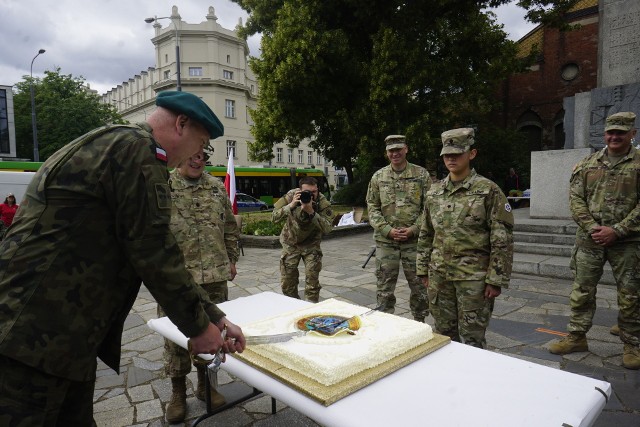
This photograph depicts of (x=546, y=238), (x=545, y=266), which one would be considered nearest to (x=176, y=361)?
(x=545, y=266)

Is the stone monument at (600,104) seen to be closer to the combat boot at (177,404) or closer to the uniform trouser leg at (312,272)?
the uniform trouser leg at (312,272)

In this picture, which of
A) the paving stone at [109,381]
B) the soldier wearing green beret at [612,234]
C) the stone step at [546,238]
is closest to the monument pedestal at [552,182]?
the stone step at [546,238]

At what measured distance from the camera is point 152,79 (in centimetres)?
4866

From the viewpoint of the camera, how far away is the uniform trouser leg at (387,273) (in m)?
4.32

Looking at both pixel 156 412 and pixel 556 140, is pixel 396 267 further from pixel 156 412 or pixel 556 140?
pixel 556 140

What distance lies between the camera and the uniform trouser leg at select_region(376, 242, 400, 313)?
4320 mm

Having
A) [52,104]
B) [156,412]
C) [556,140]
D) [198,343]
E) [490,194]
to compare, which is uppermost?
[52,104]

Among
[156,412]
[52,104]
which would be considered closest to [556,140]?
[156,412]

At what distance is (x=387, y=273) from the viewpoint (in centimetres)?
433

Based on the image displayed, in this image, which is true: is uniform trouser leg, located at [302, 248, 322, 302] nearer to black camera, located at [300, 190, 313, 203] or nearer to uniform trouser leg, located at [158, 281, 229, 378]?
black camera, located at [300, 190, 313, 203]

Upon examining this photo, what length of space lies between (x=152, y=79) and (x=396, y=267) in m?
51.7

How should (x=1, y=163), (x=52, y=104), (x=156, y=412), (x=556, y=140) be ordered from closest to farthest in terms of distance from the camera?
1. (x=156, y=412)
2. (x=1, y=163)
3. (x=556, y=140)
4. (x=52, y=104)

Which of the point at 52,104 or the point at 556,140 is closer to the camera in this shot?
the point at 556,140

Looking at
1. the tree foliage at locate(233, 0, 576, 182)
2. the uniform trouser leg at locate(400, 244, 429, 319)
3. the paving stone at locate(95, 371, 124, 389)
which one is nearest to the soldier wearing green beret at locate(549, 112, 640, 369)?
the uniform trouser leg at locate(400, 244, 429, 319)
